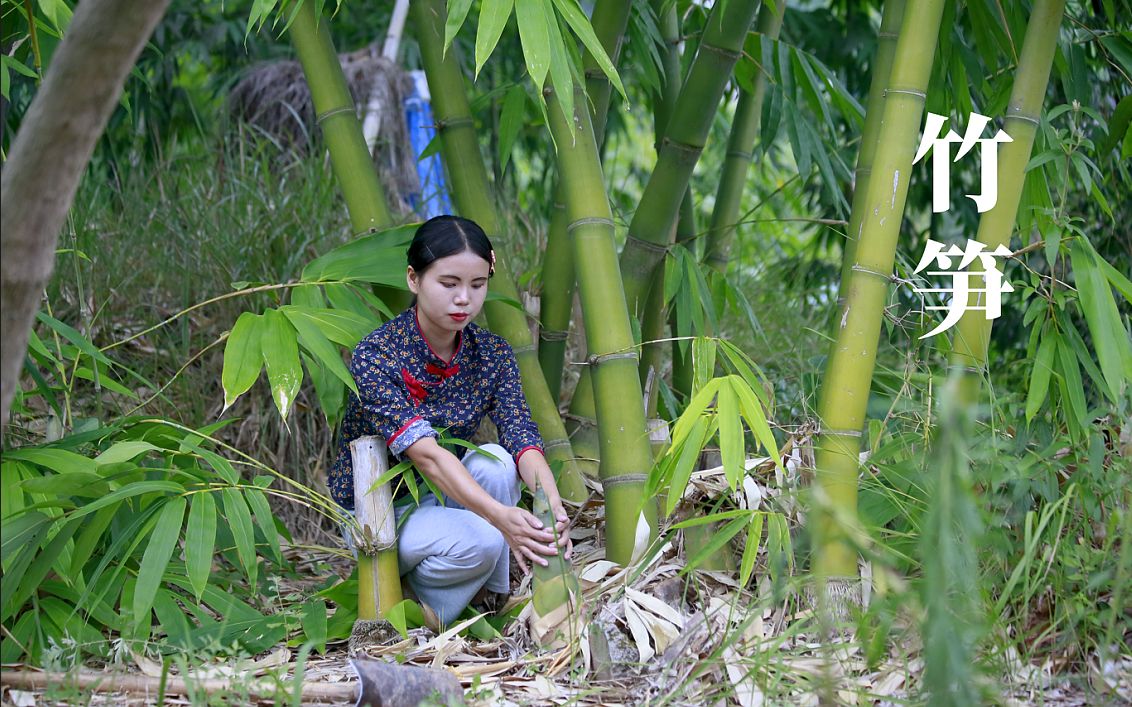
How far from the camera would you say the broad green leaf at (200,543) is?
62.6 inches

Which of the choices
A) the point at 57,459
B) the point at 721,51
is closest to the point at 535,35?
the point at 721,51

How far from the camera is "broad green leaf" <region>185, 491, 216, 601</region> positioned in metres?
1.59

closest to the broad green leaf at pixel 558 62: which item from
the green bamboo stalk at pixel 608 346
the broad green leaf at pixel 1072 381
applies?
the green bamboo stalk at pixel 608 346

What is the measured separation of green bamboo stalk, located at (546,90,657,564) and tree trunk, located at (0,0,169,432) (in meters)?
0.81

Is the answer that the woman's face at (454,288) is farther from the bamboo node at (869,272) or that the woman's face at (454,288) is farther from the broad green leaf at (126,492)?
the bamboo node at (869,272)

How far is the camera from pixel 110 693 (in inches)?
56.1

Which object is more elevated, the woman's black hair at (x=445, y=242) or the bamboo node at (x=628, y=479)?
the woman's black hair at (x=445, y=242)

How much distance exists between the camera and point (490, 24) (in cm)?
150

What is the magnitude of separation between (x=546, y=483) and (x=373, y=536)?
292mm

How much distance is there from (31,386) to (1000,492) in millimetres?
2039

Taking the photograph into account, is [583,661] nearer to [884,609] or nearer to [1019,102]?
[884,609]

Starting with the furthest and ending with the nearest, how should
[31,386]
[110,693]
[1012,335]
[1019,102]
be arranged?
[1012,335]
[31,386]
[1019,102]
[110,693]

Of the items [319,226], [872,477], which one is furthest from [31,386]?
[872,477]

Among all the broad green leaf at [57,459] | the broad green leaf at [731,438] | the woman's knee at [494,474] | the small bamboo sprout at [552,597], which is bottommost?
the small bamboo sprout at [552,597]
